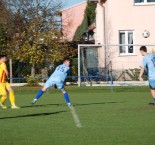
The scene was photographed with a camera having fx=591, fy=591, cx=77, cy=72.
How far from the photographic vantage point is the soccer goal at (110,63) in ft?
117

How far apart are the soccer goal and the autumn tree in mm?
2113

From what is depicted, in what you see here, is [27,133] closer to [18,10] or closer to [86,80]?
[86,80]

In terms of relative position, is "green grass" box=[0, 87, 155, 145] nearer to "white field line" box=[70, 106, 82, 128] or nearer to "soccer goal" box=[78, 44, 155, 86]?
"white field line" box=[70, 106, 82, 128]

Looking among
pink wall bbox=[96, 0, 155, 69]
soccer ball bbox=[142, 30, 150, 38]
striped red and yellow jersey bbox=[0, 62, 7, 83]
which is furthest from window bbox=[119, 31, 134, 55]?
striped red and yellow jersey bbox=[0, 62, 7, 83]

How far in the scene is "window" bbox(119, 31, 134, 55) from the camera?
38.0 m

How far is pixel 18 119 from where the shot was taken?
1519cm

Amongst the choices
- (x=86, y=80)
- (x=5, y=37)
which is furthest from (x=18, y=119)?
(x=5, y=37)

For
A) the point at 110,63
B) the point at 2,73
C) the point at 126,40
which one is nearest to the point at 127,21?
the point at 126,40

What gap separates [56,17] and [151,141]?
29.8 metres

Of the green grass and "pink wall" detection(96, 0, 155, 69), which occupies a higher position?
"pink wall" detection(96, 0, 155, 69)

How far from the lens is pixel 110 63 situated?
3784 centimetres

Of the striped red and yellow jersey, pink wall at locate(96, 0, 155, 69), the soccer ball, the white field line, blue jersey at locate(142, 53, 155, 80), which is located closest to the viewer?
the white field line

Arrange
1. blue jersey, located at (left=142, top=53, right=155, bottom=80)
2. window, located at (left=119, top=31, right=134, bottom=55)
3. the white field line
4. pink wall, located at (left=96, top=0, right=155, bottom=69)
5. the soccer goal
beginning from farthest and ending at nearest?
pink wall, located at (left=96, top=0, right=155, bottom=69), window, located at (left=119, top=31, right=134, bottom=55), the soccer goal, blue jersey, located at (left=142, top=53, right=155, bottom=80), the white field line

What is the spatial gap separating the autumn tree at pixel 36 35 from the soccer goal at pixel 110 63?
211 cm
